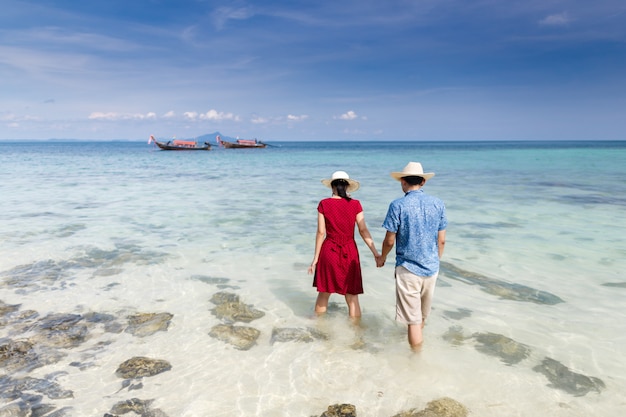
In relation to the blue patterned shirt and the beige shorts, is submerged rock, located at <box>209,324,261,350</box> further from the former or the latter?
the blue patterned shirt

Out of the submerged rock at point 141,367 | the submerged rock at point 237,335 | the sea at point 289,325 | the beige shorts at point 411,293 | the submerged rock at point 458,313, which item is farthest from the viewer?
the submerged rock at point 458,313

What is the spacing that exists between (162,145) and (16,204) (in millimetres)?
59447

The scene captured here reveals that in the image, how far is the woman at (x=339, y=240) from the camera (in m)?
5.20

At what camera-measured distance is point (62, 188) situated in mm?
20562

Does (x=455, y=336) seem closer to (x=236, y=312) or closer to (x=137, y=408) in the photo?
(x=236, y=312)

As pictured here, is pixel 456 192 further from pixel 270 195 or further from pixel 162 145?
pixel 162 145

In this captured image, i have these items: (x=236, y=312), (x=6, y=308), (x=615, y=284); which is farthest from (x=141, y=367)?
(x=615, y=284)

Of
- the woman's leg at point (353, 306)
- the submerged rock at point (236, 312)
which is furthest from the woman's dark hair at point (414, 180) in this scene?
the submerged rock at point (236, 312)

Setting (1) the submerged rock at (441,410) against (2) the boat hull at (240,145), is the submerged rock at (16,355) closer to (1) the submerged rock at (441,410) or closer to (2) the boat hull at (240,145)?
(1) the submerged rock at (441,410)

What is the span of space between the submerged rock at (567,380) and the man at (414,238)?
4.76ft

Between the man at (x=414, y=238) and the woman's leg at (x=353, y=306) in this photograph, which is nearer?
the man at (x=414, y=238)

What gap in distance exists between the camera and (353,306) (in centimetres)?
575

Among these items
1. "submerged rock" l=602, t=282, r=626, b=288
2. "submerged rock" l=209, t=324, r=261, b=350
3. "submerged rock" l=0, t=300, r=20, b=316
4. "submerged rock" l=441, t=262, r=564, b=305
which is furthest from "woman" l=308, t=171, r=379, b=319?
"submerged rock" l=602, t=282, r=626, b=288

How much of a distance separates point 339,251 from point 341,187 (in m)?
0.83
